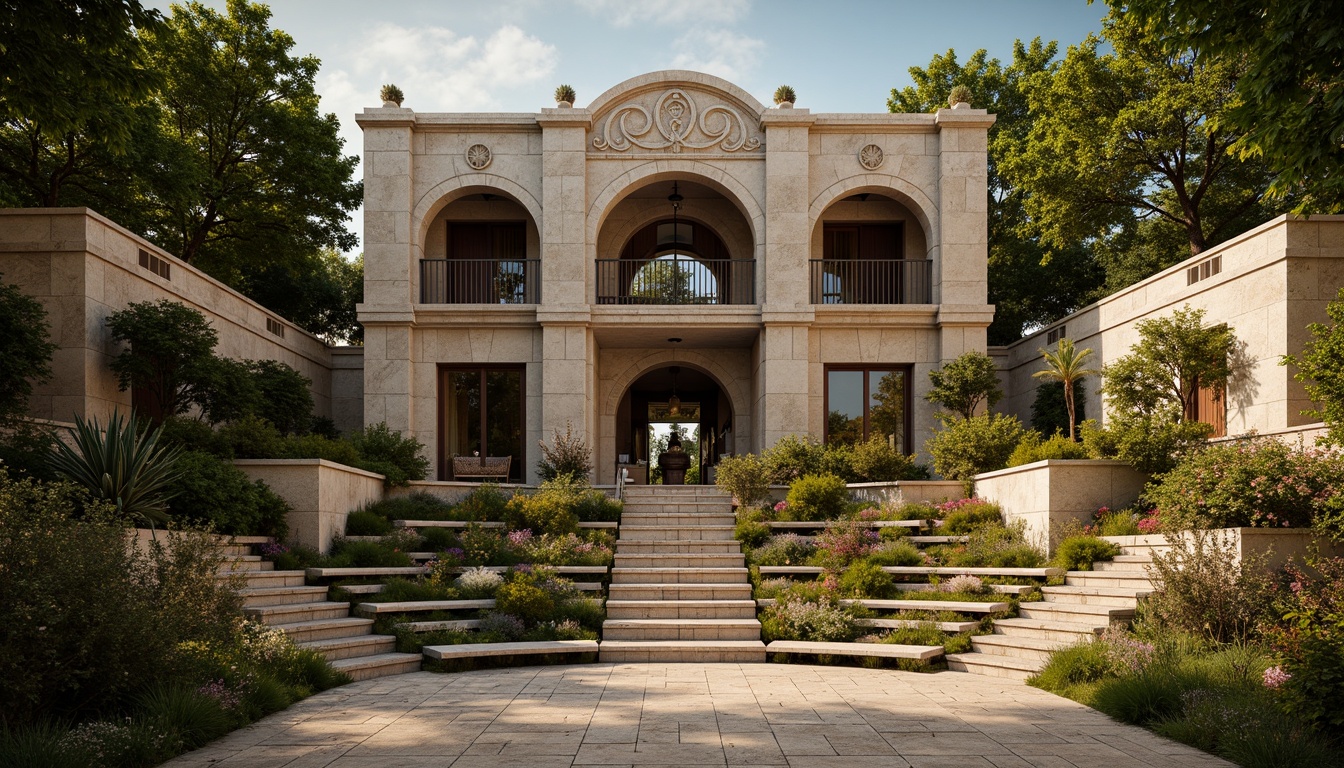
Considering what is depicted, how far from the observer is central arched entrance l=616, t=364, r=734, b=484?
80.4 feet

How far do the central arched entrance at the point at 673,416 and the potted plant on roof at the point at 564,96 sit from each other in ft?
24.9

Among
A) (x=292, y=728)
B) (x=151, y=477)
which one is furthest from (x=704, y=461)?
(x=292, y=728)

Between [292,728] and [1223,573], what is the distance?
8.22 m

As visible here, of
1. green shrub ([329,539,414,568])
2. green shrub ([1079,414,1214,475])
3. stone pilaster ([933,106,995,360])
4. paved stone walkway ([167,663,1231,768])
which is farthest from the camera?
stone pilaster ([933,106,995,360])

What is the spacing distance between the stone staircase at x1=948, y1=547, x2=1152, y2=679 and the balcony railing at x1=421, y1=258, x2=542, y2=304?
1279cm

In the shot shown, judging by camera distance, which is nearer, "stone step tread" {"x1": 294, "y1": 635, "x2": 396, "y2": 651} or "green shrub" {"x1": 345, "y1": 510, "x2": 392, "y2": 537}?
"stone step tread" {"x1": 294, "y1": 635, "x2": 396, "y2": 651}

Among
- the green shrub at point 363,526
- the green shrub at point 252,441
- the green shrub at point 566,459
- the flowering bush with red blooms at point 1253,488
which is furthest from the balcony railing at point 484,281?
the flowering bush with red blooms at point 1253,488

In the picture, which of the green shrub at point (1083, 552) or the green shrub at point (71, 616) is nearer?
the green shrub at point (71, 616)

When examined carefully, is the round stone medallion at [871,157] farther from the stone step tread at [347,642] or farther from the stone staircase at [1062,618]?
the stone step tread at [347,642]

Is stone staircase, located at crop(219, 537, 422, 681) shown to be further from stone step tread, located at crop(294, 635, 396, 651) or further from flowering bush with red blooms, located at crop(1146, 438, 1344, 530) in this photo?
flowering bush with red blooms, located at crop(1146, 438, 1344, 530)

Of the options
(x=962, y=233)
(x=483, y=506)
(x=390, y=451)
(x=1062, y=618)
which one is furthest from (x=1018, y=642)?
(x=962, y=233)

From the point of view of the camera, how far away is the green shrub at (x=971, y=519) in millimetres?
13516

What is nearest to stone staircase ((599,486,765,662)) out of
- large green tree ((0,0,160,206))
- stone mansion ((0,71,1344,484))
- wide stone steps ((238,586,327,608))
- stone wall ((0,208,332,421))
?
wide stone steps ((238,586,327,608))

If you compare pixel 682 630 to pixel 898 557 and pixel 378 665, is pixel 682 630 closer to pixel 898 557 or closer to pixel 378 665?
pixel 898 557
